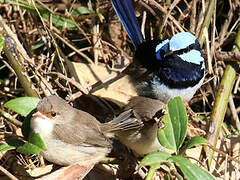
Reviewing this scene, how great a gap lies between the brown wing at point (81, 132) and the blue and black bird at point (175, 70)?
705 millimetres

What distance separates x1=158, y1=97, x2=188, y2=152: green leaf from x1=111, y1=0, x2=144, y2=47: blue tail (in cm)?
149

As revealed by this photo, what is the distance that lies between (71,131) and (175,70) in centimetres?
105

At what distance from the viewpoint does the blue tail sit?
3613mm

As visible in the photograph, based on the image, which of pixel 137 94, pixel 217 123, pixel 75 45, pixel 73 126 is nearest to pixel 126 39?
pixel 75 45

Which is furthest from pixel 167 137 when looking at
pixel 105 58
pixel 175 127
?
pixel 105 58

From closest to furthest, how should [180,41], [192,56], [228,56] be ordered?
1. [180,41]
2. [192,56]
3. [228,56]

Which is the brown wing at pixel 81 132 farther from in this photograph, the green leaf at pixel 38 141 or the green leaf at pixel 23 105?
the green leaf at pixel 38 141

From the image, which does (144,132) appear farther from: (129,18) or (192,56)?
(129,18)

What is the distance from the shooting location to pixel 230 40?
397 cm

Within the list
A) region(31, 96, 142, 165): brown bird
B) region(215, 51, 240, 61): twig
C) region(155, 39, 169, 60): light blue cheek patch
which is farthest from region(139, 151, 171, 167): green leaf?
region(215, 51, 240, 61): twig

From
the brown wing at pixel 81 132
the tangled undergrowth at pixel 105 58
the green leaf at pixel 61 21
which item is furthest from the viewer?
the green leaf at pixel 61 21

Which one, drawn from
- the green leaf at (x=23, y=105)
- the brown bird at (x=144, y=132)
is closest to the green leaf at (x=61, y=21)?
the brown bird at (x=144, y=132)

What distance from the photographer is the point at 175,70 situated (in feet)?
11.0

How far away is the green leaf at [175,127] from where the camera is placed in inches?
90.4
